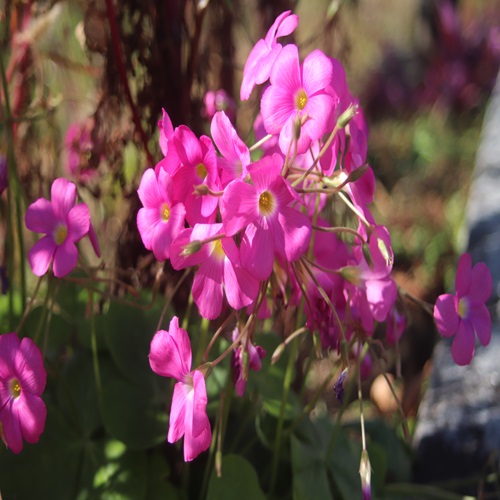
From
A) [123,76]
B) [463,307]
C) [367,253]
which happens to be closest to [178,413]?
[367,253]

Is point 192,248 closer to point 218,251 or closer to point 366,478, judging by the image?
point 218,251

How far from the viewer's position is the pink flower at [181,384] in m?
0.70

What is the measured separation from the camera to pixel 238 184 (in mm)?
662

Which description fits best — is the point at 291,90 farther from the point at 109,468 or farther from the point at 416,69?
the point at 416,69

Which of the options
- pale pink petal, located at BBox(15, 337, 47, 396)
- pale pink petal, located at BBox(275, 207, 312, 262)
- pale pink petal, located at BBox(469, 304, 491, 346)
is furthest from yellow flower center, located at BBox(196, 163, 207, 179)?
pale pink petal, located at BBox(469, 304, 491, 346)

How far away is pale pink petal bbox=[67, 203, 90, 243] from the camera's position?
0.80 meters

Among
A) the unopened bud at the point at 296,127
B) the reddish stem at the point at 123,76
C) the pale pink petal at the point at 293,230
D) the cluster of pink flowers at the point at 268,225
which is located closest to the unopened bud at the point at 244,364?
the cluster of pink flowers at the point at 268,225

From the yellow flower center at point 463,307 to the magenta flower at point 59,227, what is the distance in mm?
415

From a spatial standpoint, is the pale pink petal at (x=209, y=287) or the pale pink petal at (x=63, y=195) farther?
the pale pink petal at (x=63, y=195)

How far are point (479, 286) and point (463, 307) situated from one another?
0.04 metres

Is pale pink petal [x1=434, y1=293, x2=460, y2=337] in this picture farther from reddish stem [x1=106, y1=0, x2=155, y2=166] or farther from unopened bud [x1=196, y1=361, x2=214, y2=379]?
reddish stem [x1=106, y1=0, x2=155, y2=166]

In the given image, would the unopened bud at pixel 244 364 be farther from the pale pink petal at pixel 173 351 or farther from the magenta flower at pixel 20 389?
the magenta flower at pixel 20 389

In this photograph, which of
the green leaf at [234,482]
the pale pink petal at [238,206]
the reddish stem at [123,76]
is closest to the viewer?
the pale pink petal at [238,206]

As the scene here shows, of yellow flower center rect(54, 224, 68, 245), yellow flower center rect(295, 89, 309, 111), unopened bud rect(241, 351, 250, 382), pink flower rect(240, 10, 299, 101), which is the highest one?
pink flower rect(240, 10, 299, 101)
